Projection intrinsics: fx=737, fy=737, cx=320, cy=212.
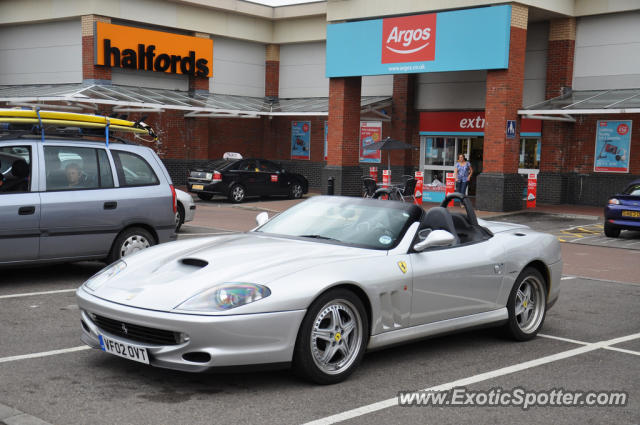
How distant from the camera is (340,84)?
85.3 feet

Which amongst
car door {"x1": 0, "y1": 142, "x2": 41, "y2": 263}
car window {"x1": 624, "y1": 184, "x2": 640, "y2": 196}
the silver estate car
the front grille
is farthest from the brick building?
the front grille

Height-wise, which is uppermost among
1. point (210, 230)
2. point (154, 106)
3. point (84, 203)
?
point (154, 106)

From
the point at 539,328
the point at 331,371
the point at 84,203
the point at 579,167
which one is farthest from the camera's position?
the point at 579,167

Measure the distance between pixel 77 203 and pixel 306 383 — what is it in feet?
15.0

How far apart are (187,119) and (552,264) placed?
2433 cm

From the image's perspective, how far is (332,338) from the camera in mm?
5051

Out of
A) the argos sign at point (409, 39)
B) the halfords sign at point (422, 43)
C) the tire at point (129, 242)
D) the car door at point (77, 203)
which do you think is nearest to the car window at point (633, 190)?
the halfords sign at point (422, 43)

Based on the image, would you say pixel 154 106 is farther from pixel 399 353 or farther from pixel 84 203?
pixel 399 353

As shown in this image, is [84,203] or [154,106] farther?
[154,106]

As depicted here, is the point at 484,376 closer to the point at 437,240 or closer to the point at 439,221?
the point at 437,240

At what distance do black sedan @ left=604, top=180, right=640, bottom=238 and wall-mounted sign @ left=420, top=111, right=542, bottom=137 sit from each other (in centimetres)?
802

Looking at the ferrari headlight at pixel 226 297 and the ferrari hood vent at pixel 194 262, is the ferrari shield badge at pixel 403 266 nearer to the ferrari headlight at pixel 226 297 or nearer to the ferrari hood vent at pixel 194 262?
the ferrari headlight at pixel 226 297

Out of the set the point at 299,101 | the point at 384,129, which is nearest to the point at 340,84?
the point at 384,129

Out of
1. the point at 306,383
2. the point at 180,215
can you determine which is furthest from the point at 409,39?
the point at 306,383
